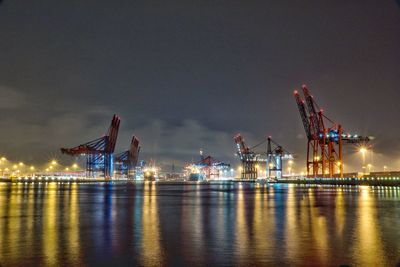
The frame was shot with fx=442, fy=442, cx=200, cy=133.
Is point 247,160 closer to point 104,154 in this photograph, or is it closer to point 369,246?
point 104,154

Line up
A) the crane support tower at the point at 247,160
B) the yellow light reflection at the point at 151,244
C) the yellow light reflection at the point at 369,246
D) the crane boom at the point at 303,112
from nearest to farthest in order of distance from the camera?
the yellow light reflection at the point at 369,246 < the yellow light reflection at the point at 151,244 < the crane boom at the point at 303,112 < the crane support tower at the point at 247,160

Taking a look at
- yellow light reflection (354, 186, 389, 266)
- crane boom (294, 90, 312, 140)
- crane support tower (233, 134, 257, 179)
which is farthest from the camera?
crane support tower (233, 134, 257, 179)

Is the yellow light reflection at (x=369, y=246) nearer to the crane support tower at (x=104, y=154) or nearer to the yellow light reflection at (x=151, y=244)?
the yellow light reflection at (x=151, y=244)

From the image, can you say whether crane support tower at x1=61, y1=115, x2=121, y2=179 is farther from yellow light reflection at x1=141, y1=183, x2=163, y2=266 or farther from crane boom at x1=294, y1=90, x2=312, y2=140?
yellow light reflection at x1=141, y1=183, x2=163, y2=266

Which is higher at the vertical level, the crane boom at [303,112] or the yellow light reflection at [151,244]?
the crane boom at [303,112]

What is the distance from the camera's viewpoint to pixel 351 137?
110 metres

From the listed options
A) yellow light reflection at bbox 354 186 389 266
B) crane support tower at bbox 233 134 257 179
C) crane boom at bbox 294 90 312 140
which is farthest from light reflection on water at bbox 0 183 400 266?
crane support tower at bbox 233 134 257 179

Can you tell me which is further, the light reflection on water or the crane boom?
the crane boom

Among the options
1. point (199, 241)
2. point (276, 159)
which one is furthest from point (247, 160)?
point (199, 241)

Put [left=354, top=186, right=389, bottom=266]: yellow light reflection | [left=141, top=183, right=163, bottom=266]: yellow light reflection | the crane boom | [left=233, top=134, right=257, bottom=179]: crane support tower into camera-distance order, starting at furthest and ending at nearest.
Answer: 1. [left=233, top=134, right=257, bottom=179]: crane support tower
2. the crane boom
3. [left=141, top=183, right=163, bottom=266]: yellow light reflection
4. [left=354, top=186, right=389, bottom=266]: yellow light reflection

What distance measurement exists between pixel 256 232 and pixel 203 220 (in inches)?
165

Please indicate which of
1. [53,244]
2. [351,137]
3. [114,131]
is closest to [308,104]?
[351,137]

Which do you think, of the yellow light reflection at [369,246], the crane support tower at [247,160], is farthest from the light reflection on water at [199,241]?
the crane support tower at [247,160]

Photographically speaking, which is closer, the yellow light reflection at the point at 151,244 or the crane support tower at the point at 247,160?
the yellow light reflection at the point at 151,244
